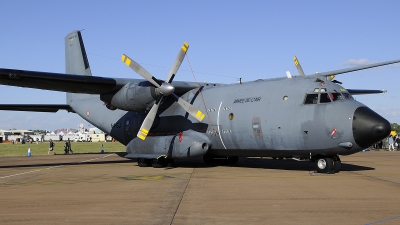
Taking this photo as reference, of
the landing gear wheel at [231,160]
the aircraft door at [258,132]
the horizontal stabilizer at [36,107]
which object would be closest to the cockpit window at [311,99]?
the aircraft door at [258,132]

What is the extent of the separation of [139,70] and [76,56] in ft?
26.4

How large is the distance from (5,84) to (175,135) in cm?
772

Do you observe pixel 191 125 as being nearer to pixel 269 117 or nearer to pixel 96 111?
pixel 269 117

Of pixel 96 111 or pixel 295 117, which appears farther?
pixel 96 111

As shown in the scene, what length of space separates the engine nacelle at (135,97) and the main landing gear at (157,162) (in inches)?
97.4

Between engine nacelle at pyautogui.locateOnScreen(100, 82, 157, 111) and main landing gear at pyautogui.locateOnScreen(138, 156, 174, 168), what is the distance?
8.11 ft

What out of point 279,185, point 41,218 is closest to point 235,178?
point 279,185

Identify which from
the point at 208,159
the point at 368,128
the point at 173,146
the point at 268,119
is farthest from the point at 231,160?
the point at 368,128

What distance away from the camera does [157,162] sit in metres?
20.8

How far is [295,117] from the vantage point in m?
16.5

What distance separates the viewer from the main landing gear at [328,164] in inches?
637

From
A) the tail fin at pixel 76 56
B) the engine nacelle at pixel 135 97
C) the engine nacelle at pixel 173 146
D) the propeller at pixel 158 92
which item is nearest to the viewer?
the engine nacelle at pixel 173 146

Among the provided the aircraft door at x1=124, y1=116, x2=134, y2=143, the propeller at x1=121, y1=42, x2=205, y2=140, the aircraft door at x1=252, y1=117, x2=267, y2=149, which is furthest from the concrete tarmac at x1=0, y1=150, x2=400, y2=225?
the aircraft door at x1=124, y1=116, x2=134, y2=143

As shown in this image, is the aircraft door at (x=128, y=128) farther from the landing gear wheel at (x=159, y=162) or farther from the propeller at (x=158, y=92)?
the propeller at (x=158, y=92)
